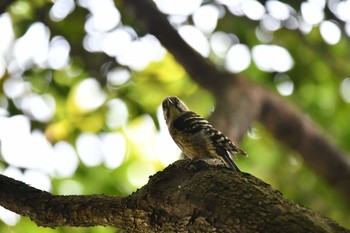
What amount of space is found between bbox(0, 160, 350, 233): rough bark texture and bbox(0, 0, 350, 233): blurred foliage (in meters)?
3.29

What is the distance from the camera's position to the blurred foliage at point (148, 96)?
624 centimetres

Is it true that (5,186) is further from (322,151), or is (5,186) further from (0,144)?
(322,151)

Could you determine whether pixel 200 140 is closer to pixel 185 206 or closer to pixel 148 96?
pixel 185 206

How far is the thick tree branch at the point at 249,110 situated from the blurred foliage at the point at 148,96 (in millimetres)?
445

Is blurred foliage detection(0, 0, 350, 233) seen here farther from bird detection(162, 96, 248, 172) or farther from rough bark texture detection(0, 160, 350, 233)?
rough bark texture detection(0, 160, 350, 233)

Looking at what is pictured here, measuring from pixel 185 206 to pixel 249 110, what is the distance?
10.7 ft

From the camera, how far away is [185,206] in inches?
86.2

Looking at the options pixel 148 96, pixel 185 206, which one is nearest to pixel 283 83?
pixel 148 96

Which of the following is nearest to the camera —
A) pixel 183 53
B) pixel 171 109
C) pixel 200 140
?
pixel 200 140

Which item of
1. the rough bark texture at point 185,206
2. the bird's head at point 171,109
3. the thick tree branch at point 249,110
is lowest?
the rough bark texture at point 185,206

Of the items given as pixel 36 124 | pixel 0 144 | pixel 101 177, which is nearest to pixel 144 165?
pixel 101 177

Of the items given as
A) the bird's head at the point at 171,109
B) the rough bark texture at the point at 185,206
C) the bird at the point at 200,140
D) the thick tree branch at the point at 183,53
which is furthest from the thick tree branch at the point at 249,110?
the rough bark texture at the point at 185,206

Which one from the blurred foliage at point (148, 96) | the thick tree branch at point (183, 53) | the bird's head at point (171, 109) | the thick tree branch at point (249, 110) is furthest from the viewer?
the blurred foliage at point (148, 96)

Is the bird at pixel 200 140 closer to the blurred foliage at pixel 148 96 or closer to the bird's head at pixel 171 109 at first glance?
the bird's head at pixel 171 109
